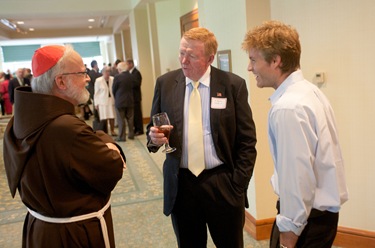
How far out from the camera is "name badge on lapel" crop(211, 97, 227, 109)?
176 centimetres

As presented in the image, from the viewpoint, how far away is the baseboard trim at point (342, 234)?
8.29ft

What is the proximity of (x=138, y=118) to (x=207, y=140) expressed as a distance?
5908mm

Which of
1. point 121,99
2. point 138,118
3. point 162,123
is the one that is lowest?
point 138,118

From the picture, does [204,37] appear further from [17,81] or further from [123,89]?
[17,81]

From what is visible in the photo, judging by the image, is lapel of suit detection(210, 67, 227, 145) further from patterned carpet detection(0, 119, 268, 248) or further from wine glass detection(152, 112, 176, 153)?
patterned carpet detection(0, 119, 268, 248)

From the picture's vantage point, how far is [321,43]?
244 centimetres

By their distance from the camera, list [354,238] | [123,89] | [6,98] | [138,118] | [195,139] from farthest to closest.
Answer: [6,98] < [138,118] < [123,89] < [354,238] < [195,139]

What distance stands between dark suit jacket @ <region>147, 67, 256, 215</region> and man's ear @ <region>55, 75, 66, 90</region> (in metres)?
0.62

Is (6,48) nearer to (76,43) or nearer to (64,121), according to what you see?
(76,43)

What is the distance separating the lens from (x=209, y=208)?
5.94ft

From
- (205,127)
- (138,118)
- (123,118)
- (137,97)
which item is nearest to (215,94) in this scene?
(205,127)

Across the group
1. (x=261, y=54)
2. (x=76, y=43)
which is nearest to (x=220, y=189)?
(x=261, y=54)

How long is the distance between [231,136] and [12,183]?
1.05 metres

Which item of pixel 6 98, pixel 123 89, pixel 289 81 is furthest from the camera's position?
pixel 6 98
